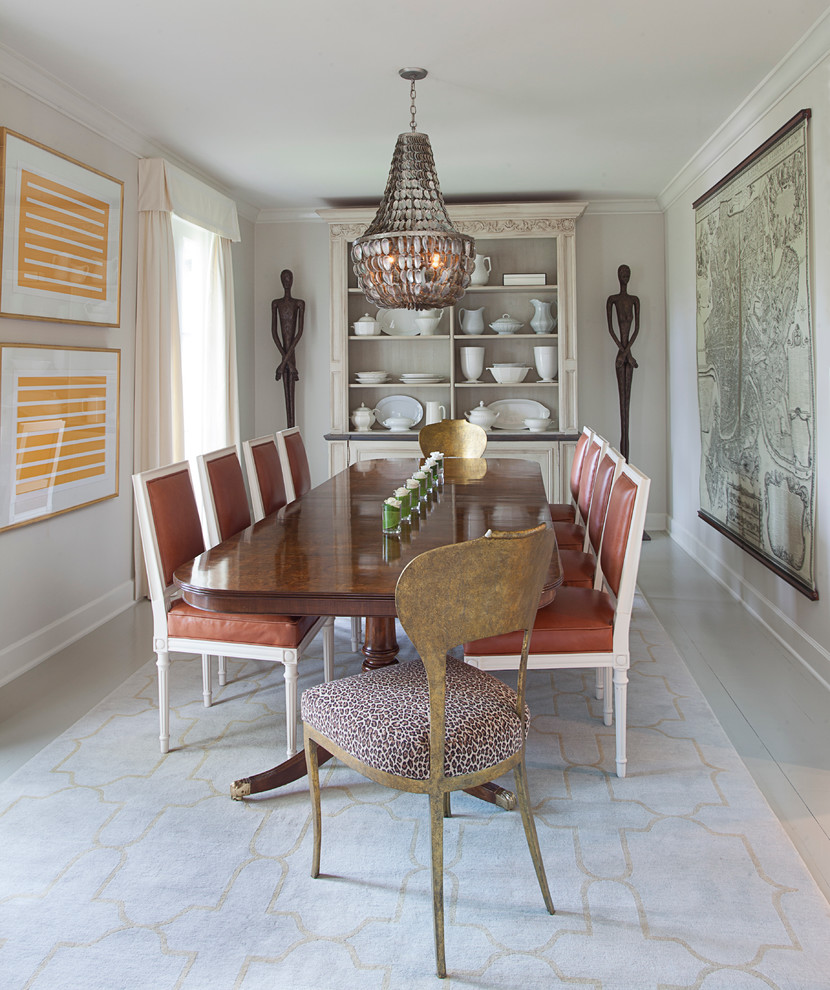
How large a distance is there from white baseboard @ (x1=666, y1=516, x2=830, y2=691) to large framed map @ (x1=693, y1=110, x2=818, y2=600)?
0.23m

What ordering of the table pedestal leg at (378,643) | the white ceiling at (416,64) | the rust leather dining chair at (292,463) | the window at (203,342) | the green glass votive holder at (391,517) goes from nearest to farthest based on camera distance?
the green glass votive holder at (391,517), the table pedestal leg at (378,643), the white ceiling at (416,64), the rust leather dining chair at (292,463), the window at (203,342)

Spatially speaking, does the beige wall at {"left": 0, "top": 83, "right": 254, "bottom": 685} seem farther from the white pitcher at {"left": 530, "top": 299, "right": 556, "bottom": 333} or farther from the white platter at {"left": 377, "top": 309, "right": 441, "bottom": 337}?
the white pitcher at {"left": 530, "top": 299, "right": 556, "bottom": 333}

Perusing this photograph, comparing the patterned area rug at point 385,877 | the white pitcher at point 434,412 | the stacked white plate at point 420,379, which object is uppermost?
the stacked white plate at point 420,379

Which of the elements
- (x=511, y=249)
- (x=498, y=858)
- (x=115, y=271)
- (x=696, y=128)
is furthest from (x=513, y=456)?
(x=498, y=858)

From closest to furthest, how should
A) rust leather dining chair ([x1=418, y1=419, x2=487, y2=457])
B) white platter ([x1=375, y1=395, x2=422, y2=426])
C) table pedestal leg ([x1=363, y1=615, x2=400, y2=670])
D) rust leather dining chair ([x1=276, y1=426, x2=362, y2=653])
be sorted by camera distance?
1. table pedestal leg ([x1=363, y1=615, x2=400, y2=670])
2. rust leather dining chair ([x1=276, y1=426, x2=362, y2=653])
3. rust leather dining chair ([x1=418, y1=419, x2=487, y2=457])
4. white platter ([x1=375, y1=395, x2=422, y2=426])

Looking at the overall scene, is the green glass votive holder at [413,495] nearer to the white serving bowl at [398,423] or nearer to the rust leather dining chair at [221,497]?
the rust leather dining chair at [221,497]

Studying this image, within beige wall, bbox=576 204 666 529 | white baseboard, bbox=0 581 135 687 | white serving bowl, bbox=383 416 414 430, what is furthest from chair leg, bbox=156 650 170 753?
beige wall, bbox=576 204 666 529

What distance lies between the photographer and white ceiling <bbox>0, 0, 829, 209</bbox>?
9.97 ft

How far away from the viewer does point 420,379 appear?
635cm

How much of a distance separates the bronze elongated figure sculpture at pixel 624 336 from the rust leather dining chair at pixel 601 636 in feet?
12.5

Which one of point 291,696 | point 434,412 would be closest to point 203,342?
point 434,412

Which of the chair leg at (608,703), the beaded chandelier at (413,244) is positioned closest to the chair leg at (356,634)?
the chair leg at (608,703)

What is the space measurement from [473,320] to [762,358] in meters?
2.69

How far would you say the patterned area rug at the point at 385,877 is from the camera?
1.72 meters
